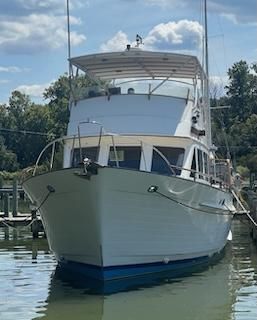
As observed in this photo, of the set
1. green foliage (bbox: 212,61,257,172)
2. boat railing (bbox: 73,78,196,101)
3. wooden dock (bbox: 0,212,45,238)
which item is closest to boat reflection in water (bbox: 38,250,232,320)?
boat railing (bbox: 73,78,196,101)

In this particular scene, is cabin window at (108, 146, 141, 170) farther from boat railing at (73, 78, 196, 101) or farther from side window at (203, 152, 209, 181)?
side window at (203, 152, 209, 181)

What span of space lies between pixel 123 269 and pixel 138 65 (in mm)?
6680

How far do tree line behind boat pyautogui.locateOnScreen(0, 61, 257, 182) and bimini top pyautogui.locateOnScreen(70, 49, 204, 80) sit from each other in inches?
2242

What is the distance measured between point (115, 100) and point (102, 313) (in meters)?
6.61

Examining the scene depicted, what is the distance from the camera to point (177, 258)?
18.9 metres

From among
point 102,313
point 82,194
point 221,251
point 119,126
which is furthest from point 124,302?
point 221,251

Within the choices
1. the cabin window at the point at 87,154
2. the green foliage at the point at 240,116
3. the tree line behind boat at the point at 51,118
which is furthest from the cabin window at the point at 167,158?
the tree line behind boat at the point at 51,118

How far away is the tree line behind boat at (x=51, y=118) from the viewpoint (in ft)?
283

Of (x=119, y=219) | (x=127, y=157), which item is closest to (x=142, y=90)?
(x=127, y=157)

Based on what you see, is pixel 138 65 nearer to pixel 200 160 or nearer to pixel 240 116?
pixel 200 160

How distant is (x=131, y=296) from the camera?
54.1 feet

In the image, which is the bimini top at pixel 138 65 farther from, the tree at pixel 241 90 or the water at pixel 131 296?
the tree at pixel 241 90

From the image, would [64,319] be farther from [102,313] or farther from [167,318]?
[167,318]

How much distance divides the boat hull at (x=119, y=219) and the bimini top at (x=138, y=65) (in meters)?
3.86
